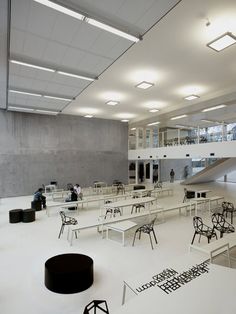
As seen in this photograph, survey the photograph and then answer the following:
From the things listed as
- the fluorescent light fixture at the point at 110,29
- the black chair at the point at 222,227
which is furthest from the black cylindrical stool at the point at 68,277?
the fluorescent light fixture at the point at 110,29

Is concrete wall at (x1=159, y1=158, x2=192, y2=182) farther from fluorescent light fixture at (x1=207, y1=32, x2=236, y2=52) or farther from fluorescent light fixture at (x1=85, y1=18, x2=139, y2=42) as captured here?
fluorescent light fixture at (x1=85, y1=18, x2=139, y2=42)

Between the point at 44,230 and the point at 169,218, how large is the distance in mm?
4769

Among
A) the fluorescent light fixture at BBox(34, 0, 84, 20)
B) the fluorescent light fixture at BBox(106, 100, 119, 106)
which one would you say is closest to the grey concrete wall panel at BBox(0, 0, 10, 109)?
the fluorescent light fixture at BBox(34, 0, 84, 20)

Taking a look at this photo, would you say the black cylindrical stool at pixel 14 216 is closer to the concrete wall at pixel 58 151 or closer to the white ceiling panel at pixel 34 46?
the white ceiling panel at pixel 34 46

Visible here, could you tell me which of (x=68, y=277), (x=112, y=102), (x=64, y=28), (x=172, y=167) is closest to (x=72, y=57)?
(x=64, y=28)

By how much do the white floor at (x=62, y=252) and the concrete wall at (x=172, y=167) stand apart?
545 inches

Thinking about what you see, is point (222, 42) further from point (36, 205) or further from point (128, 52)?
point (36, 205)

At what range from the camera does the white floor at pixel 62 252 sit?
3.54m

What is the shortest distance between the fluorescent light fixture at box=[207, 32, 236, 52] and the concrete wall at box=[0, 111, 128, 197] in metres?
12.0

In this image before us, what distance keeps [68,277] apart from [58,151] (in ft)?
40.8

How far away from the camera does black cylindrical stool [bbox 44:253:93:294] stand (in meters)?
3.71

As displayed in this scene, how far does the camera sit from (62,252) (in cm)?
542

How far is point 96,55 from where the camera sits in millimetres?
5938

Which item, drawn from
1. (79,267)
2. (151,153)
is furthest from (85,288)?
(151,153)
